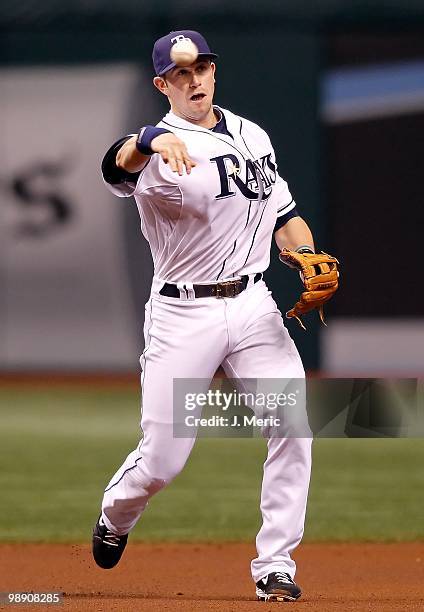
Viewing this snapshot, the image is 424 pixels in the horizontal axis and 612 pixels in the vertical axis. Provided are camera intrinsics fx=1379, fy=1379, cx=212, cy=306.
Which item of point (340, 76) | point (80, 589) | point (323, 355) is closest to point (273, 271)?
point (323, 355)

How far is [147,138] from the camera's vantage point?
4.72 metres

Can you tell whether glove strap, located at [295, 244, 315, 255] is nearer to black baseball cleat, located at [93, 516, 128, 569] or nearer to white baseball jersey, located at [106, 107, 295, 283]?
white baseball jersey, located at [106, 107, 295, 283]

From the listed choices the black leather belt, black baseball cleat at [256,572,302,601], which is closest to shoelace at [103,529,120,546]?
black baseball cleat at [256,572,302,601]

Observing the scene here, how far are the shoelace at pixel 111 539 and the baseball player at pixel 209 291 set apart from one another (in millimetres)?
267

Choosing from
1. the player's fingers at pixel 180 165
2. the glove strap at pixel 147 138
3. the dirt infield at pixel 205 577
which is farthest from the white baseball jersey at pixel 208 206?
the dirt infield at pixel 205 577

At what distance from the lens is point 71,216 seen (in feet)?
49.8

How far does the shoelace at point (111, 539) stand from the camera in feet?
17.9

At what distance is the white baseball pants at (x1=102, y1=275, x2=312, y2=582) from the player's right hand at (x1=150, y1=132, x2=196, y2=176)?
74 centimetres

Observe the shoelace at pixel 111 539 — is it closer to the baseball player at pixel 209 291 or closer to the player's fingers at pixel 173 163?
the baseball player at pixel 209 291

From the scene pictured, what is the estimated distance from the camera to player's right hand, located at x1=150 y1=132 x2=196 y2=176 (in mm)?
4535

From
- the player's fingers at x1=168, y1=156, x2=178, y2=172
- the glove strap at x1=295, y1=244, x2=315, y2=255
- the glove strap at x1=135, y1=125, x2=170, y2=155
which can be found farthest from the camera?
the glove strap at x1=295, y1=244, x2=315, y2=255

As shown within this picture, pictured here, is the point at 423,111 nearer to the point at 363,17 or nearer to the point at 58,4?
the point at 363,17

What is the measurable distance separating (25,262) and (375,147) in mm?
4038

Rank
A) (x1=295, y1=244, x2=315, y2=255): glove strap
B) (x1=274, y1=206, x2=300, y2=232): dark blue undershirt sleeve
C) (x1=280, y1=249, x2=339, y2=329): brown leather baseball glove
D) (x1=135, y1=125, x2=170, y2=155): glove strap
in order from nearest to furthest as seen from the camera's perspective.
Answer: (x1=135, y1=125, x2=170, y2=155): glove strap, (x1=280, y1=249, x2=339, y2=329): brown leather baseball glove, (x1=295, y1=244, x2=315, y2=255): glove strap, (x1=274, y1=206, x2=300, y2=232): dark blue undershirt sleeve
